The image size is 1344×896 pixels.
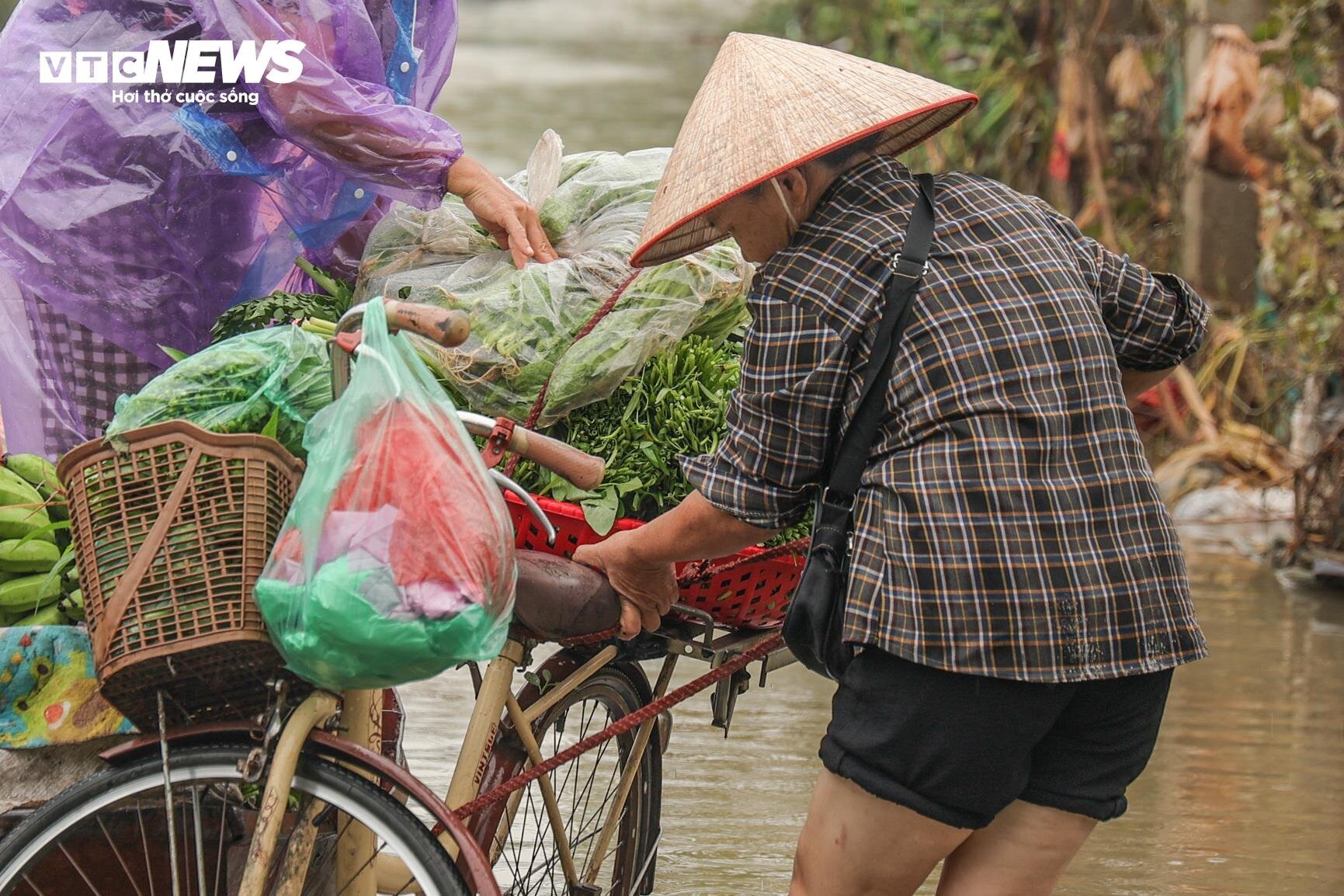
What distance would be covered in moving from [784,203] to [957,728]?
30.1 inches

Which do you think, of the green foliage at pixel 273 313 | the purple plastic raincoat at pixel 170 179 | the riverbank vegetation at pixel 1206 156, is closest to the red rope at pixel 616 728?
the green foliage at pixel 273 313

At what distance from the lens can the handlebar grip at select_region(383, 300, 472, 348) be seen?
2.17m

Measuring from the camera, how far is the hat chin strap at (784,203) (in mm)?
2291

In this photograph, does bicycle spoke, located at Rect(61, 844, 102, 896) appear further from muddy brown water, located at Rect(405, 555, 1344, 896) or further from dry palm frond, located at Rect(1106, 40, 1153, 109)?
dry palm frond, located at Rect(1106, 40, 1153, 109)

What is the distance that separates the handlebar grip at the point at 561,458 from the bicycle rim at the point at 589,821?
0.67m

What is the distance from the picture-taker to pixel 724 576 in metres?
2.69

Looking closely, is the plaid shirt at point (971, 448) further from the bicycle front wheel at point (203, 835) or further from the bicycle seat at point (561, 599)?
the bicycle front wheel at point (203, 835)

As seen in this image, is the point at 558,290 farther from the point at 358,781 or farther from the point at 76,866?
the point at 76,866

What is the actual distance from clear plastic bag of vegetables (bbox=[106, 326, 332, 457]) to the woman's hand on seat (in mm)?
474

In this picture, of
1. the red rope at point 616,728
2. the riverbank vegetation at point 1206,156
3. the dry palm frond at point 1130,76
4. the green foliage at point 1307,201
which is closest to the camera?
the red rope at point 616,728

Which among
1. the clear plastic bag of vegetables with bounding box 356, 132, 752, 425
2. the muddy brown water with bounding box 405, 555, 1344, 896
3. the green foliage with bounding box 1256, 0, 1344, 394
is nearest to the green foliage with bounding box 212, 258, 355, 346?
the clear plastic bag of vegetables with bounding box 356, 132, 752, 425

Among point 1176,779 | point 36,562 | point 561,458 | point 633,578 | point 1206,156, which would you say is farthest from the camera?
point 1206,156

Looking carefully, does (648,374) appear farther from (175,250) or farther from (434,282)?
(175,250)

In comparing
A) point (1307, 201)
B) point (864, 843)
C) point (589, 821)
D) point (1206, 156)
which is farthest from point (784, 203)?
point (1206, 156)
